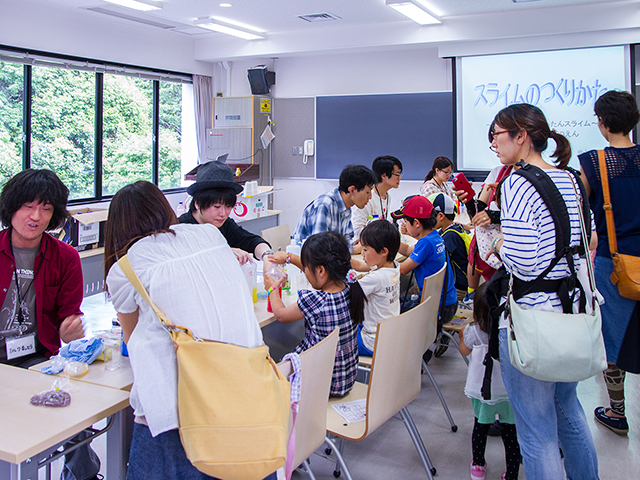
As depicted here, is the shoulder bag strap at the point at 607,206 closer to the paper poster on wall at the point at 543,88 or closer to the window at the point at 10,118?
the paper poster on wall at the point at 543,88

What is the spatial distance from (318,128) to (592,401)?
18.4 feet

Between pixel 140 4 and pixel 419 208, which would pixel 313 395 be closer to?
pixel 419 208

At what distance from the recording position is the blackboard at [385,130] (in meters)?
7.15

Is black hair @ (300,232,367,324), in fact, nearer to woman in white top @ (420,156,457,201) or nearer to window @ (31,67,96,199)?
woman in white top @ (420,156,457,201)

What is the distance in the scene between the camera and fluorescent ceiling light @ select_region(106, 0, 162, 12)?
5537 mm

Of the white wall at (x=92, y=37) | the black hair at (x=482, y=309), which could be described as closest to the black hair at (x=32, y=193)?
the black hair at (x=482, y=309)

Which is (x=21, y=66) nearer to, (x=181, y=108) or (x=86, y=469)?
(x=181, y=108)

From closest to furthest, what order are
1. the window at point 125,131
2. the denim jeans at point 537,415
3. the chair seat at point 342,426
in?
the denim jeans at point 537,415 < the chair seat at point 342,426 < the window at point 125,131

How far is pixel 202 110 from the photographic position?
27.1ft

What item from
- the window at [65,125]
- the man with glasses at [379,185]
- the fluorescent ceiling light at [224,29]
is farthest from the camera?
the fluorescent ceiling light at [224,29]

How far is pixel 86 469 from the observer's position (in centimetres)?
200

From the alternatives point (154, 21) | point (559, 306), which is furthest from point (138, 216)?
point (154, 21)

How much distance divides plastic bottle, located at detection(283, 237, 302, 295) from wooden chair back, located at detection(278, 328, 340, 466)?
0.92 m

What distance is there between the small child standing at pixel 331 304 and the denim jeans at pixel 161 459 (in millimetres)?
872
